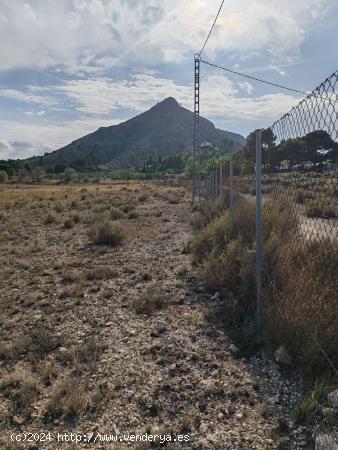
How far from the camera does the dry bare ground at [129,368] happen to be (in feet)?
11.4

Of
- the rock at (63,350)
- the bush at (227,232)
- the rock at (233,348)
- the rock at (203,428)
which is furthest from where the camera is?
the bush at (227,232)

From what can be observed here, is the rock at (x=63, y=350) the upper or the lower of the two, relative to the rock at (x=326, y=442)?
lower

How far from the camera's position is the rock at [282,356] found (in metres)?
4.18

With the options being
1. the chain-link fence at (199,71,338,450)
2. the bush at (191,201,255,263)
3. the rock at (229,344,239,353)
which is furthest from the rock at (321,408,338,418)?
the bush at (191,201,255,263)

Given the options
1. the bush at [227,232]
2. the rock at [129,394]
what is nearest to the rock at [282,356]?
the rock at [129,394]

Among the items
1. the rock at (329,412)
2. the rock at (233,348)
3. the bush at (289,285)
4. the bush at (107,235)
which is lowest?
the bush at (107,235)

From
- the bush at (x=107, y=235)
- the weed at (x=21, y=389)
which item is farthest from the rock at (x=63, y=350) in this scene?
the bush at (x=107, y=235)

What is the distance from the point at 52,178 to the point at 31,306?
99261mm

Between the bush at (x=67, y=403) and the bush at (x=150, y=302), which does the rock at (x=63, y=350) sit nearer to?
the bush at (x=67, y=403)

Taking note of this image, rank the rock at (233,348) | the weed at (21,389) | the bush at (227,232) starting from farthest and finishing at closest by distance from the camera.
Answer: the bush at (227,232), the rock at (233,348), the weed at (21,389)

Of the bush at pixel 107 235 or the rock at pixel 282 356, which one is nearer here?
the rock at pixel 282 356

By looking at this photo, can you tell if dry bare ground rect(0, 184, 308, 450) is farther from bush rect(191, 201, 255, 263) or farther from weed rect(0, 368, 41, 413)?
bush rect(191, 201, 255, 263)

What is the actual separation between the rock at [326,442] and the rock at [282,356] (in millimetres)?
1122

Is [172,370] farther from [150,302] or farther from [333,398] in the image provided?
[150,302]
